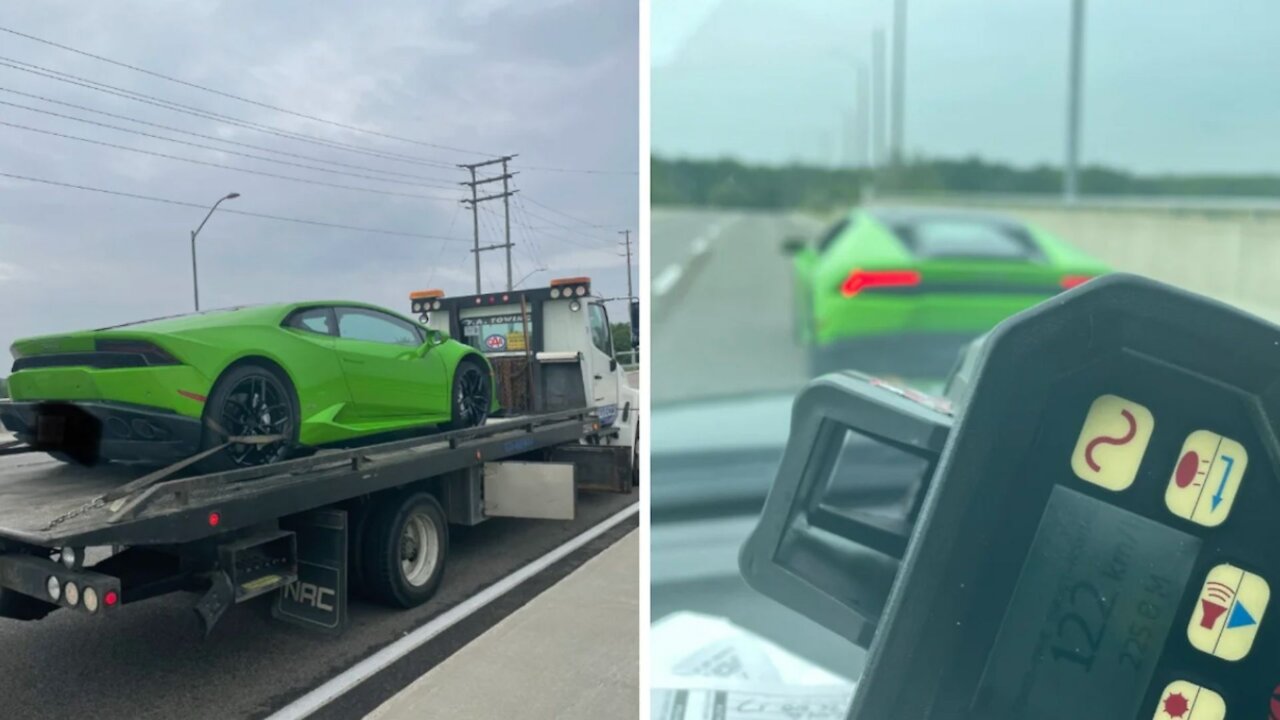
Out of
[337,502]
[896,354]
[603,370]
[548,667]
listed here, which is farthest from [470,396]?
[896,354]

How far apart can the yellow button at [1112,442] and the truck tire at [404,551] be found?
12.2 feet

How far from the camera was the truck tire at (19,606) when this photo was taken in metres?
3.61

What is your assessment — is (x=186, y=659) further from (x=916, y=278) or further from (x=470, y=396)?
(x=916, y=278)

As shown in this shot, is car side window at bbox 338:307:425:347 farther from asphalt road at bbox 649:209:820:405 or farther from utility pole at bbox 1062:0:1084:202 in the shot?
utility pole at bbox 1062:0:1084:202

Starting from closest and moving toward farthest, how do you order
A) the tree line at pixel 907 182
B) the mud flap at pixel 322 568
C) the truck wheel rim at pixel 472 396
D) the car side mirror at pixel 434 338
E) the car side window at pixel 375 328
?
the tree line at pixel 907 182, the car side window at pixel 375 328, the mud flap at pixel 322 568, the car side mirror at pixel 434 338, the truck wheel rim at pixel 472 396

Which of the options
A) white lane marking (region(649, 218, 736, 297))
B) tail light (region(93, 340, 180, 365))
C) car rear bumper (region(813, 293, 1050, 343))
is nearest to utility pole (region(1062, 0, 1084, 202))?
car rear bumper (region(813, 293, 1050, 343))

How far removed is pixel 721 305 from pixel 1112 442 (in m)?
0.68

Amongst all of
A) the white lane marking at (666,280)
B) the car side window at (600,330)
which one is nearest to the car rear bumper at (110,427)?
the car side window at (600,330)

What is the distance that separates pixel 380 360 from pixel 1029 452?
317cm

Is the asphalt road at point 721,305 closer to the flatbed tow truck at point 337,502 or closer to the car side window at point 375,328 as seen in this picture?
the flatbed tow truck at point 337,502

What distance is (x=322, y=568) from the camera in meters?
4.08

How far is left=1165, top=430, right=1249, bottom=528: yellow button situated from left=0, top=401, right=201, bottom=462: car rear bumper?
3.04 meters

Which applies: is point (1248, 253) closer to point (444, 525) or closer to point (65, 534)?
point (65, 534)

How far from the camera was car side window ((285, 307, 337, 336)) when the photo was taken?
11.1 feet
